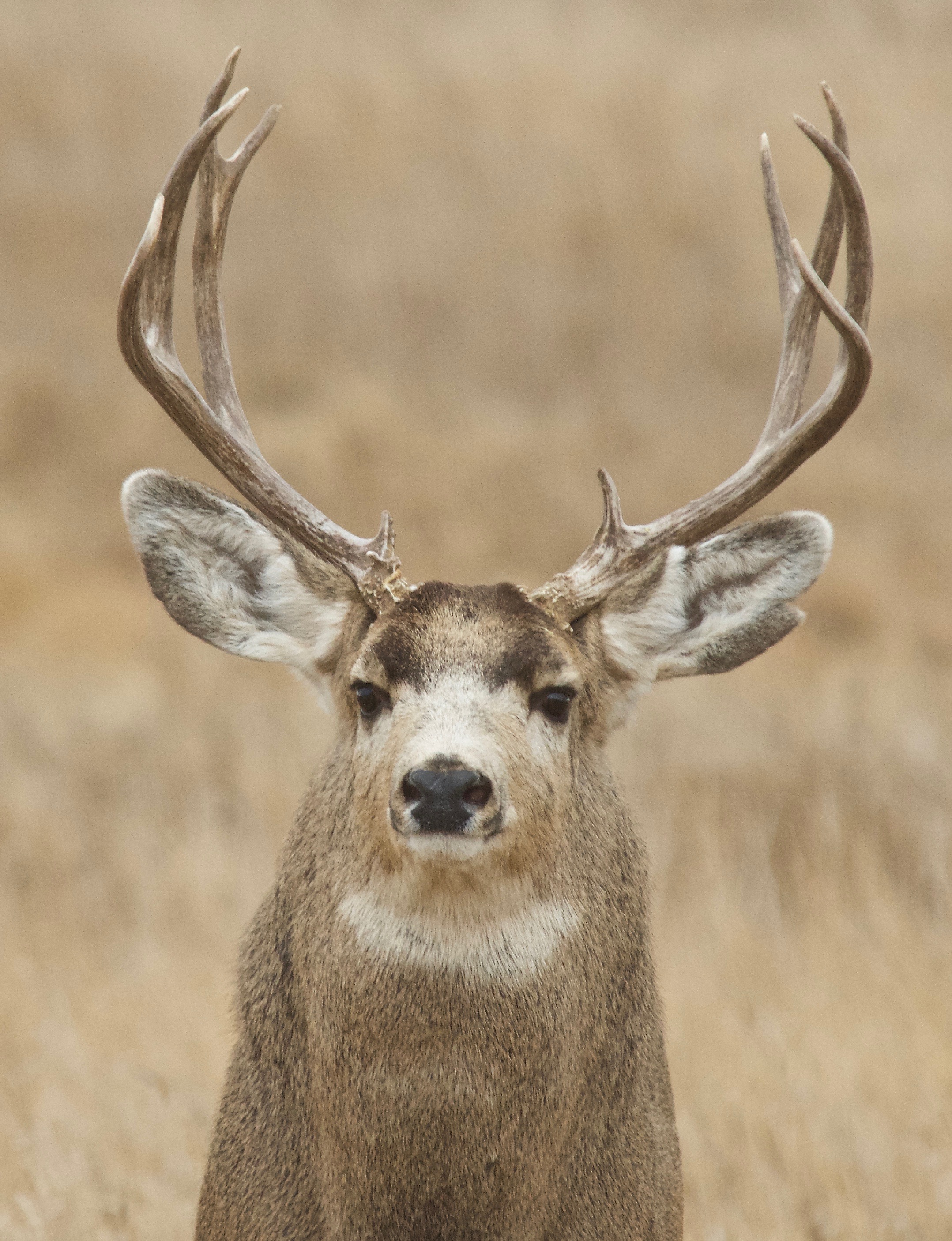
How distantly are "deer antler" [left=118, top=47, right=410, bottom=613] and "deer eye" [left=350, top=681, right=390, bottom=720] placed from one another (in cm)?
21

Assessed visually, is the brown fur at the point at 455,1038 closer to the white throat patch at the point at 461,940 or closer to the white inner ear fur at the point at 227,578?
the white throat patch at the point at 461,940

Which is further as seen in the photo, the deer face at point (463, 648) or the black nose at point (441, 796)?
the deer face at point (463, 648)

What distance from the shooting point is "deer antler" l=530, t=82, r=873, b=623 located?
401 cm

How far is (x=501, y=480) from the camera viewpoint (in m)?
18.9

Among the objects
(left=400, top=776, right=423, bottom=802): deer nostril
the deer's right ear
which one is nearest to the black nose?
(left=400, top=776, right=423, bottom=802): deer nostril

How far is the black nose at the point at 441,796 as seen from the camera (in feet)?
10.9

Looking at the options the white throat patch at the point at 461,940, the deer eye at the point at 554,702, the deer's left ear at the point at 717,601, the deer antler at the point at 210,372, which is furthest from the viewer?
the deer's left ear at the point at 717,601

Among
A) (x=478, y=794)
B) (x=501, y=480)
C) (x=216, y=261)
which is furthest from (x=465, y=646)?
(x=501, y=480)

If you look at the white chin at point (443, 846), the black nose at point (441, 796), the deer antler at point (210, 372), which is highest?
the deer antler at point (210, 372)

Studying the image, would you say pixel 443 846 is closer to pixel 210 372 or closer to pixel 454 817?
pixel 454 817

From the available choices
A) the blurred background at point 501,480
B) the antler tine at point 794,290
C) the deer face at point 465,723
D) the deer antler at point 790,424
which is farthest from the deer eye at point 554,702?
the blurred background at point 501,480

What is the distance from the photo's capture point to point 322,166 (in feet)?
74.0

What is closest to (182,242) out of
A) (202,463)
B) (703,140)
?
(202,463)

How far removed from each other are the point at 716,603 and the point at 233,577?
3.91ft
